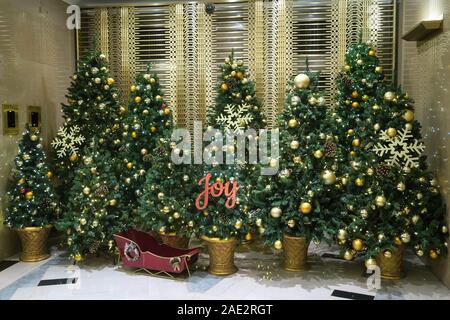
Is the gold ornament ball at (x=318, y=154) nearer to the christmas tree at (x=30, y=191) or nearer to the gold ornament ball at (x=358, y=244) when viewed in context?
the gold ornament ball at (x=358, y=244)

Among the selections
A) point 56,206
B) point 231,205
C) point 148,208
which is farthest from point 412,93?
point 56,206

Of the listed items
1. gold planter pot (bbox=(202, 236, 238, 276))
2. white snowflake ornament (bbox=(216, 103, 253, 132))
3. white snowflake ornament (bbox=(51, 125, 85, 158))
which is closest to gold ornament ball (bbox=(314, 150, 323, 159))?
white snowflake ornament (bbox=(216, 103, 253, 132))

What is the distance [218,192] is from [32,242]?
93.8 inches

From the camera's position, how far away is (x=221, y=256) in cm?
469

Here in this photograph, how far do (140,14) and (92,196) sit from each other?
3.44m

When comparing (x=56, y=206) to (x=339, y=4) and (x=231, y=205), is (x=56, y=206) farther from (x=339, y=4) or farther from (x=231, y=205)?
(x=339, y=4)

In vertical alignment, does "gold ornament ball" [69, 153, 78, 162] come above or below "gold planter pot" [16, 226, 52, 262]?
above

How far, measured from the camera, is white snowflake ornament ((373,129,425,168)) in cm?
439

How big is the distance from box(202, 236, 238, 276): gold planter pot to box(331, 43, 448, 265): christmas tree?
118 centimetres

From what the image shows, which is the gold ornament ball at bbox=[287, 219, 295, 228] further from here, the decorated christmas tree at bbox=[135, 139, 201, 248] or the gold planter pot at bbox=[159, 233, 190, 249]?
the gold planter pot at bbox=[159, 233, 190, 249]

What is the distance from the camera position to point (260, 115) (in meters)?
6.12

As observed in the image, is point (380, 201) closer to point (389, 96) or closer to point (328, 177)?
point (328, 177)

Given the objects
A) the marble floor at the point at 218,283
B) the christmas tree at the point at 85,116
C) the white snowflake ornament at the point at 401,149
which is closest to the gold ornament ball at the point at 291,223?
the marble floor at the point at 218,283

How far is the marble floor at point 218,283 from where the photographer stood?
4145 mm
